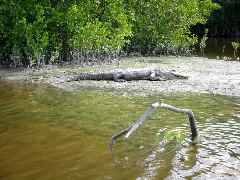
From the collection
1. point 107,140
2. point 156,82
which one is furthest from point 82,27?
A: point 107,140

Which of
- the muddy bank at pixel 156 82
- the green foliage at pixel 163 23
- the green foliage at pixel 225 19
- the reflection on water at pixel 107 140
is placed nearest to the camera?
the reflection on water at pixel 107 140

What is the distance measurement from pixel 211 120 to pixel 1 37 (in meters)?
10.4

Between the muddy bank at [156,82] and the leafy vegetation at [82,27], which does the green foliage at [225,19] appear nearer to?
the leafy vegetation at [82,27]

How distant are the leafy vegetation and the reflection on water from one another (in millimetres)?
5618

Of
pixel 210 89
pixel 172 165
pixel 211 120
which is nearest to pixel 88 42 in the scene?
pixel 210 89

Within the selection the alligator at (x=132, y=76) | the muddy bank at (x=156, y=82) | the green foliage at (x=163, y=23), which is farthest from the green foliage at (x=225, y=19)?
the alligator at (x=132, y=76)

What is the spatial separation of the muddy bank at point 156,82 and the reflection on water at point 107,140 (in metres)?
0.95

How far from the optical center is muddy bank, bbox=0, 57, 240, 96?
936 centimetres

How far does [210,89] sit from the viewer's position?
926cm

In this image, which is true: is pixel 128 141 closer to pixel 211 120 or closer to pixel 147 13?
pixel 211 120

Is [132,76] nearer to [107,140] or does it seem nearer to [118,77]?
[118,77]

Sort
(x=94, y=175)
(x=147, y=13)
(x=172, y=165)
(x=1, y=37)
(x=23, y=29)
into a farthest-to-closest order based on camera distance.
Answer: (x=147, y=13) < (x=1, y=37) < (x=23, y=29) < (x=172, y=165) < (x=94, y=175)

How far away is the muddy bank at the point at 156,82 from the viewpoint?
30.7 feet

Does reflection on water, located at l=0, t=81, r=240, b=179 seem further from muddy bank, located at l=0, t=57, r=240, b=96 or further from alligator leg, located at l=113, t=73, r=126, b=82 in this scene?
alligator leg, located at l=113, t=73, r=126, b=82
